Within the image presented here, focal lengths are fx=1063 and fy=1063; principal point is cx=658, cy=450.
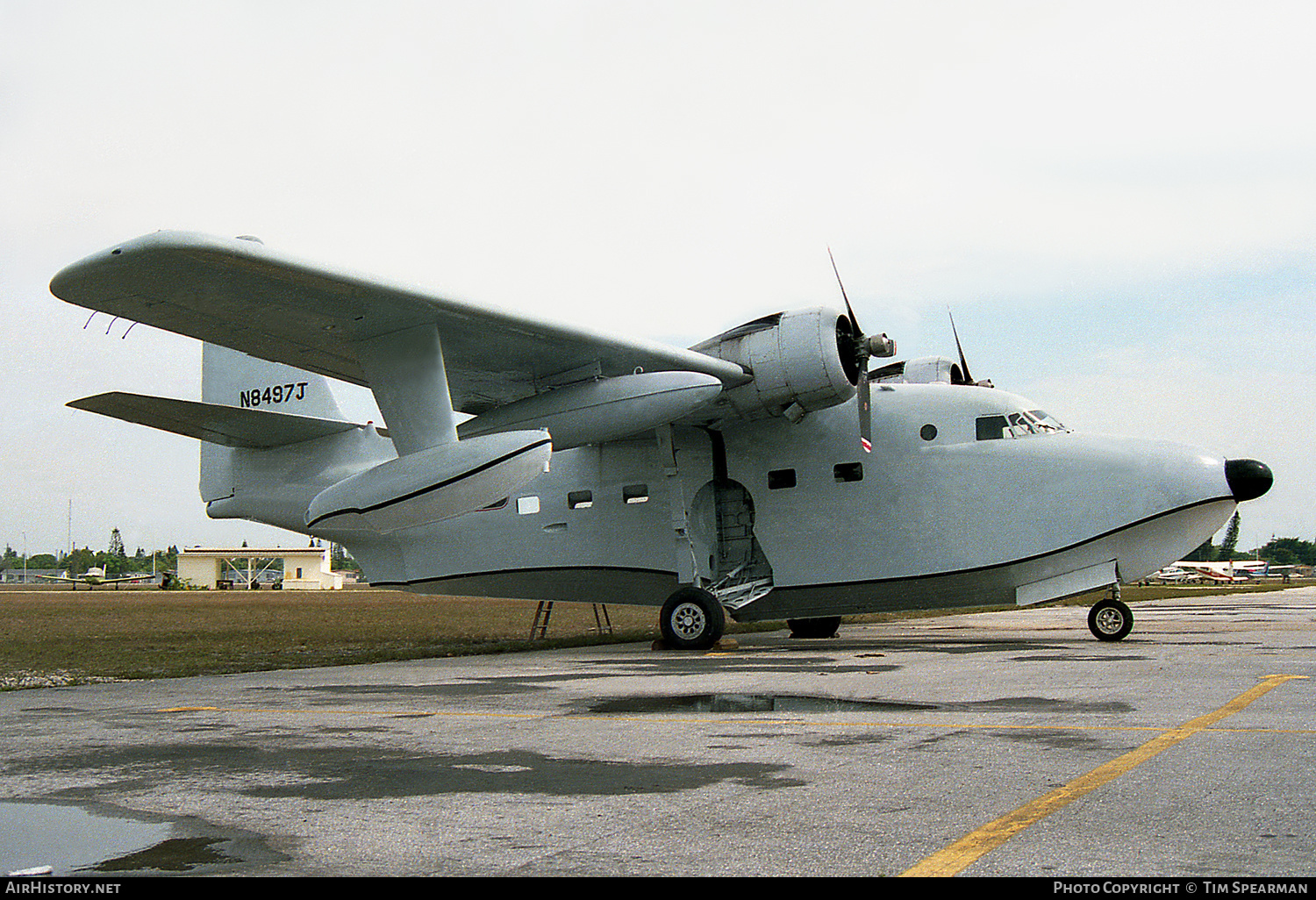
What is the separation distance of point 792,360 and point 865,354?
1.22 m

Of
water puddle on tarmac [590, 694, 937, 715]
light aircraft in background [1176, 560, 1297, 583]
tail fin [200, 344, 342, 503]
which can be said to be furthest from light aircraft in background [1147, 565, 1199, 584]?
water puddle on tarmac [590, 694, 937, 715]

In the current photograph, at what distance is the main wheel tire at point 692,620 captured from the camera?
590 inches

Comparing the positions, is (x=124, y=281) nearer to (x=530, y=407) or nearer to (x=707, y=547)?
(x=530, y=407)

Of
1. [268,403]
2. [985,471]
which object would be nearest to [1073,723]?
[985,471]

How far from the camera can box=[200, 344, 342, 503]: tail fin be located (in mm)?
19109

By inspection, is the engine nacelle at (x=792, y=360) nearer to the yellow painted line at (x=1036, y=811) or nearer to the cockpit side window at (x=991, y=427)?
the cockpit side window at (x=991, y=427)

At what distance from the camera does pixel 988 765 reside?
17.2 feet

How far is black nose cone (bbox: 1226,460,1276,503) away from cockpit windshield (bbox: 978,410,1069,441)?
94.8 inches

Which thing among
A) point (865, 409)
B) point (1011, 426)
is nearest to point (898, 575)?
point (865, 409)

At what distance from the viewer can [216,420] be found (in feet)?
54.7

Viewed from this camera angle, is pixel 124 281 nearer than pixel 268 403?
Yes

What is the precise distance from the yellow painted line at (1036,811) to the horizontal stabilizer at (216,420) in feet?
44.0

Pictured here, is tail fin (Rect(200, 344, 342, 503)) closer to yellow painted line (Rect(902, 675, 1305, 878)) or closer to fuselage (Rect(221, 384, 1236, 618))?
fuselage (Rect(221, 384, 1236, 618))
